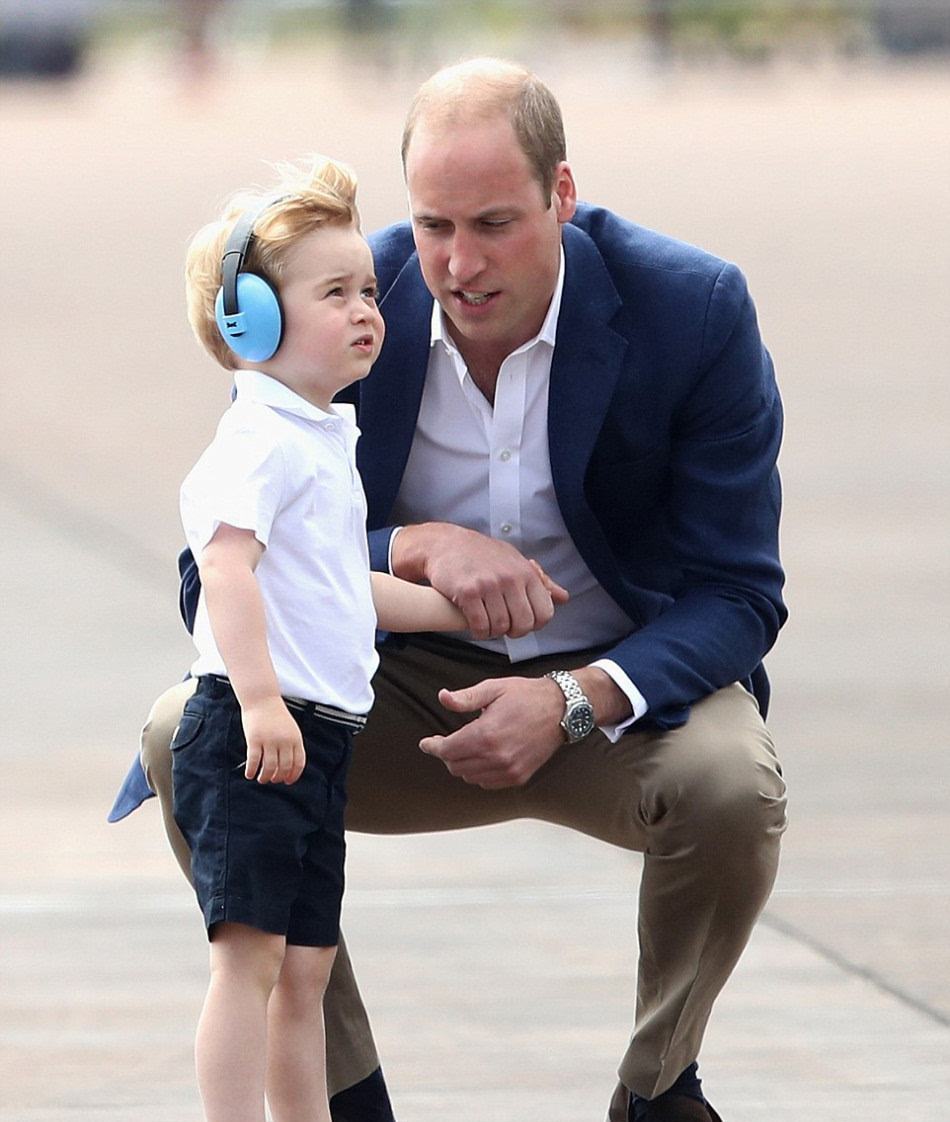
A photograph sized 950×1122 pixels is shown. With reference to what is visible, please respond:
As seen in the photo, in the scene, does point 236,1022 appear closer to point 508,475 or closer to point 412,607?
point 412,607

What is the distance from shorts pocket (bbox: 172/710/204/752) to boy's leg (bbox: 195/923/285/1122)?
0.23 metres

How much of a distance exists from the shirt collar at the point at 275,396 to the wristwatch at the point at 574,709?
1.88 feet

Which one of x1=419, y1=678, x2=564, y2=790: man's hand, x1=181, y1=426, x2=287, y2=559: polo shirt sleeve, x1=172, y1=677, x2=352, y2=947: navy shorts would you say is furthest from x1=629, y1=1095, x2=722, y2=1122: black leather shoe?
x1=181, y1=426, x2=287, y2=559: polo shirt sleeve

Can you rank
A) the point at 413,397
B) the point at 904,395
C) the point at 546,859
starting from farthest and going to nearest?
the point at 904,395 → the point at 546,859 → the point at 413,397

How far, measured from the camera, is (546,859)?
5105mm

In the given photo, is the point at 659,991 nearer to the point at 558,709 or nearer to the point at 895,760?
the point at 558,709

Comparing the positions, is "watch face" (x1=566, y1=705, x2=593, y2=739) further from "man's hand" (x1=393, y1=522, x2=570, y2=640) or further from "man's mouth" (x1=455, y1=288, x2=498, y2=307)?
"man's mouth" (x1=455, y1=288, x2=498, y2=307)

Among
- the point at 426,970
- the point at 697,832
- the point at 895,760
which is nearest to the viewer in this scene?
the point at 697,832

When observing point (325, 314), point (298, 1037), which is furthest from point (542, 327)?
point (298, 1037)

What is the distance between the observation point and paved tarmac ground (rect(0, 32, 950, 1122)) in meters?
3.96

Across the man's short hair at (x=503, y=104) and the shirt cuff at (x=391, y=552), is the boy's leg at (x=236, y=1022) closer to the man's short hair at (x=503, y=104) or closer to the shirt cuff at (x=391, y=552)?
the shirt cuff at (x=391, y=552)

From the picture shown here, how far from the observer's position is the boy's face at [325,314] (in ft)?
10.3

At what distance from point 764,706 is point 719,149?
28.1m

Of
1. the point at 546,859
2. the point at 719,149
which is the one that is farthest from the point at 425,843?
the point at 719,149
